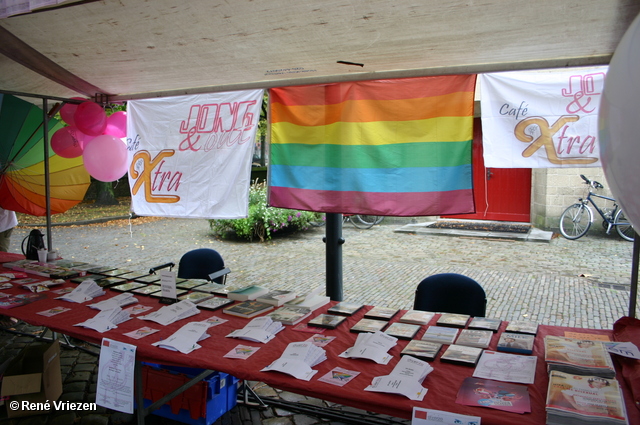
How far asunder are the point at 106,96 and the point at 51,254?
5.37ft

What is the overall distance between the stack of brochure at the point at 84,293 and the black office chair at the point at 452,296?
91.8 inches

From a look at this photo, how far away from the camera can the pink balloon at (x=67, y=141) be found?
436cm

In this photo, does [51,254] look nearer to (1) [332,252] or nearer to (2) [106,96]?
(2) [106,96]

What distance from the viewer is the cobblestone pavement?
13.2ft

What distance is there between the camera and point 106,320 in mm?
2709

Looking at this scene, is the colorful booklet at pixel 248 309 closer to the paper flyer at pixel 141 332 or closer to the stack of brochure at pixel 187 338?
the stack of brochure at pixel 187 338

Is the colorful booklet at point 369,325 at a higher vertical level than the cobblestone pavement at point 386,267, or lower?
higher

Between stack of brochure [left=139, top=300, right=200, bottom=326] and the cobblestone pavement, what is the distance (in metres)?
0.82

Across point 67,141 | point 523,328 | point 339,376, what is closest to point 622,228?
point 523,328

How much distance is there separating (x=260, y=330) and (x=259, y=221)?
23.1 feet

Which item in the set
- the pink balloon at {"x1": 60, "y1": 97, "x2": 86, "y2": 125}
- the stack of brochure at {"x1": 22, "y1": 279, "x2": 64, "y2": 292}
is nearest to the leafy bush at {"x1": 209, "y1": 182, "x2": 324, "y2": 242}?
the pink balloon at {"x1": 60, "y1": 97, "x2": 86, "y2": 125}

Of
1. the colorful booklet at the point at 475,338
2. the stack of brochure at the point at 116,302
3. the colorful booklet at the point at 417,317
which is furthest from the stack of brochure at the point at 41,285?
the colorful booklet at the point at 475,338

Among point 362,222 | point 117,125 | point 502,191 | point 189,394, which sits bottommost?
point 189,394

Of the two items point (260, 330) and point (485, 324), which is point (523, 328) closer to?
point (485, 324)
